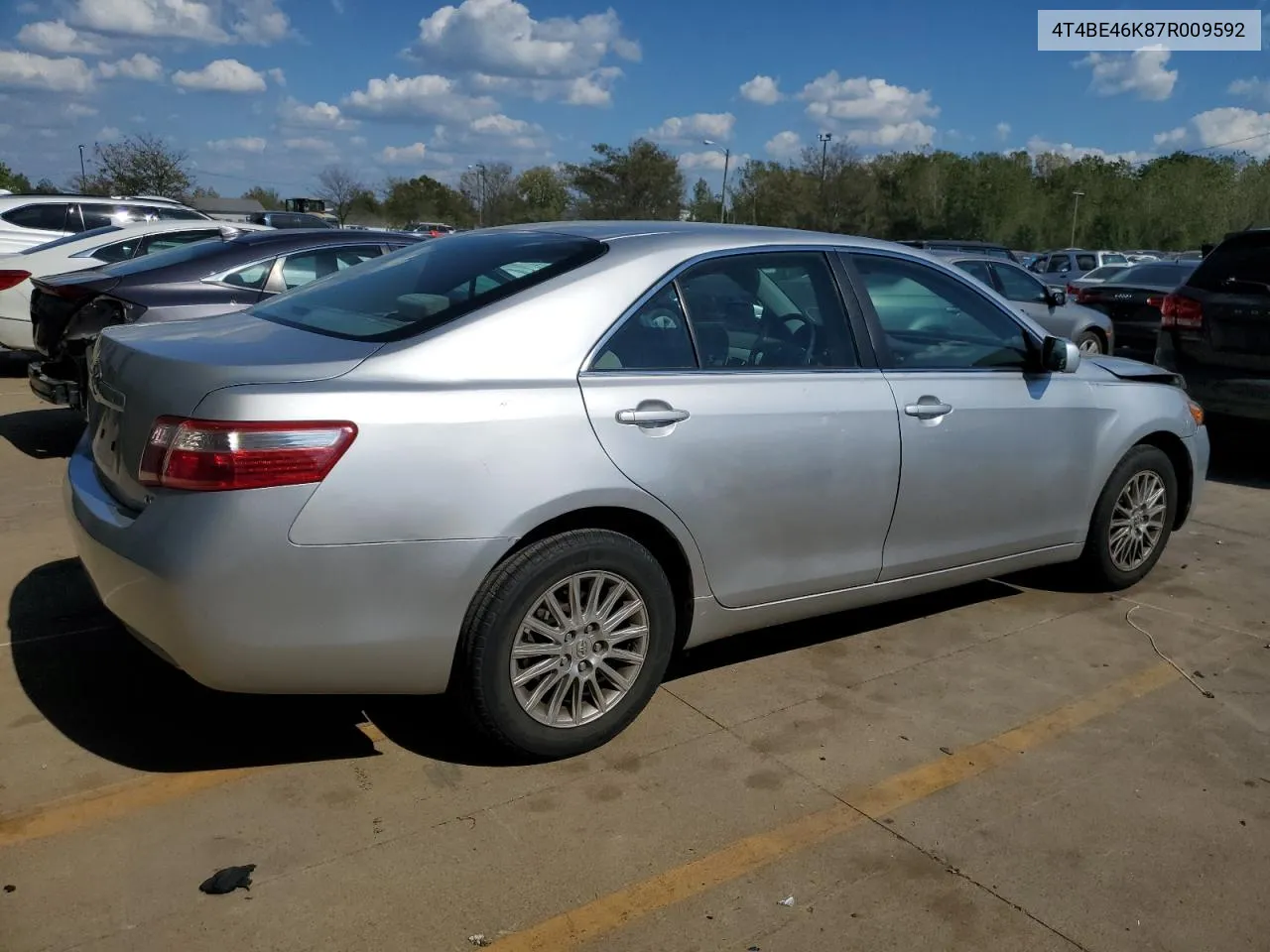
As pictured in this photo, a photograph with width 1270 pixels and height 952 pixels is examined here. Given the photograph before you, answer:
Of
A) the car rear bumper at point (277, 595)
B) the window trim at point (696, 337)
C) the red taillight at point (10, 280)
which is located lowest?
the car rear bumper at point (277, 595)

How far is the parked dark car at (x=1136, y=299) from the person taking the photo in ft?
49.0

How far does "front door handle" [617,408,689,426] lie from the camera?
335 cm

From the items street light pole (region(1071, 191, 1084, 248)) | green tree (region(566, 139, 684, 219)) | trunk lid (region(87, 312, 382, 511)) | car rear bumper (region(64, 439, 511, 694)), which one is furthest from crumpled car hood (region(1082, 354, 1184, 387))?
street light pole (region(1071, 191, 1084, 248))

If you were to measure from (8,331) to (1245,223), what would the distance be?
63.6 meters

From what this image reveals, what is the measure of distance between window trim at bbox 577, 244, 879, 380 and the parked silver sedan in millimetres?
9204

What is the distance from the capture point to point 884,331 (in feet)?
13.7

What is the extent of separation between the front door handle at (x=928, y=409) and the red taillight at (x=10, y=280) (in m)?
8.20

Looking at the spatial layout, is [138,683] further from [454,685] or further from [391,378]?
[391,378]

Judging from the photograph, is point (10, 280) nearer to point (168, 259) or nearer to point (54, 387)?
point (168, 259)

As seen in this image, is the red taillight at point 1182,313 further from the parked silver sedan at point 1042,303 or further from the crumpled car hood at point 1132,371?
the parked silver sedan at point 1042,303

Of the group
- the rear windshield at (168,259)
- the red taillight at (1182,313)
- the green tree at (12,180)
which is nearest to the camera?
the rear windshield at (168,259)

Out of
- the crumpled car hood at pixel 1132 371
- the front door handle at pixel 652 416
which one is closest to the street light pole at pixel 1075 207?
the crumpled car hood at pixel 1132 371

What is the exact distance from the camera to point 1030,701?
160 inches

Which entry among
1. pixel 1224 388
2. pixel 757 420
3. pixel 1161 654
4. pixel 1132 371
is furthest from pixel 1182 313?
pixel 757 420
